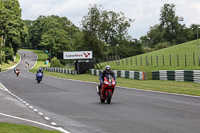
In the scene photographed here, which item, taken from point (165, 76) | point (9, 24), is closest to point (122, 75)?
point (165, 76)

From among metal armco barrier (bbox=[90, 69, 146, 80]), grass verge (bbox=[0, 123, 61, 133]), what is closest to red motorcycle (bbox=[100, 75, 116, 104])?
grass verge (bbox=[0, 123, 61, 133])

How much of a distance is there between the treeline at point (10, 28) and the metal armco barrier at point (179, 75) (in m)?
70.8

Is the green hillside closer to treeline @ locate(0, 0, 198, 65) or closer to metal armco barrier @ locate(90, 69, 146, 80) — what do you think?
metal armco barrier @ locate(90, 69, 146, 80)

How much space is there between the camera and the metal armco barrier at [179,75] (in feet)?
88.3

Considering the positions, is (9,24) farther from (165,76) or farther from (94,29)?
(165,76)

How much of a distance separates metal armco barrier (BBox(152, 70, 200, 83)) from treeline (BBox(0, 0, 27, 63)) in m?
70.8

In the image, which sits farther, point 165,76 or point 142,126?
point 165,76

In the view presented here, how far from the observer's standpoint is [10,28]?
103250 millimetres

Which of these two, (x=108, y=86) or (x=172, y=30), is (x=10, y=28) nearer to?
(x=172, y=30)

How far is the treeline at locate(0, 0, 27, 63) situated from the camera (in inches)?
3927

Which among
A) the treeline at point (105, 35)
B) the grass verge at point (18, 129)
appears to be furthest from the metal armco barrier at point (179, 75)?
the treeline at point (105, 35)

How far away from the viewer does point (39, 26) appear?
141m

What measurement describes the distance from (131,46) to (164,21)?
17.0 metres

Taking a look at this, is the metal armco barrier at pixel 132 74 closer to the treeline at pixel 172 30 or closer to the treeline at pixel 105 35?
the treeline at pixel 105 35
